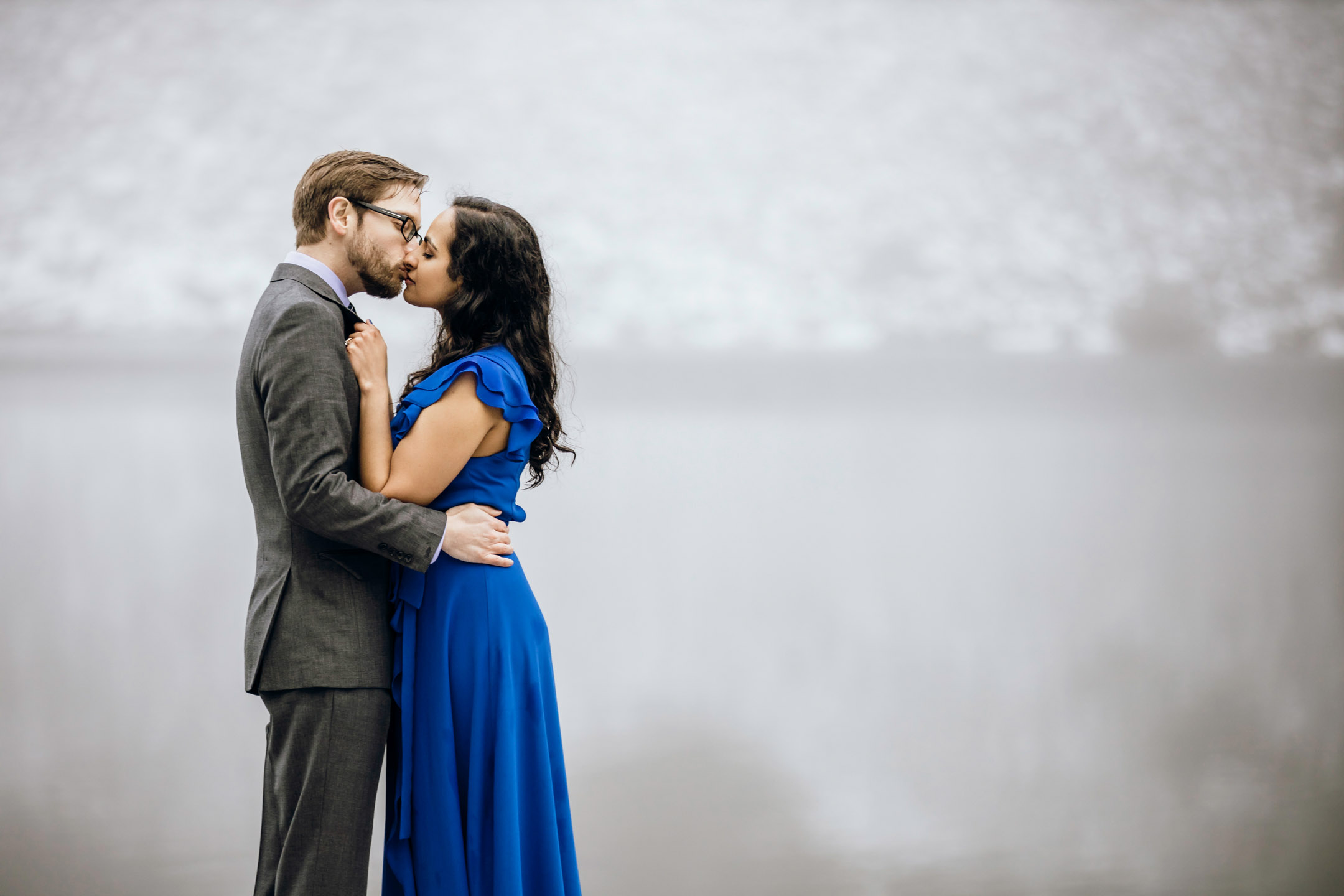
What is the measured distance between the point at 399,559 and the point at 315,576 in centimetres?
12

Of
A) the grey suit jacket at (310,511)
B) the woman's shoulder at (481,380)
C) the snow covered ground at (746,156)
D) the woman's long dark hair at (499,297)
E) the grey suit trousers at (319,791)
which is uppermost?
the snow covered ground at (746,156)

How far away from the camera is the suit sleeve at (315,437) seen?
4.05 feet

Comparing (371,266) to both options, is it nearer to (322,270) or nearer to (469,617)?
(322,270)

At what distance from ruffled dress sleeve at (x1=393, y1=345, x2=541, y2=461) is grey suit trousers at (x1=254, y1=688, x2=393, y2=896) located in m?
0.39

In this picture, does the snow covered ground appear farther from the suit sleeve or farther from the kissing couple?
the suit sleeve

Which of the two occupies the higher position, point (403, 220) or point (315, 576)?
point (403, 220)

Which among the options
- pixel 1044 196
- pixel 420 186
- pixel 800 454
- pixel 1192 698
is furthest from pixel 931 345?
pixel 420 186

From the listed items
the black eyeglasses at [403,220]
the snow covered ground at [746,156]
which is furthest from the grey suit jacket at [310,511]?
the snow covered ground at [746,156]

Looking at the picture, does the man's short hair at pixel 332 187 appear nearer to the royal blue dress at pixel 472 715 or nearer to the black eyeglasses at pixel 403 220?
the black eyeglasses at pixel 403 220

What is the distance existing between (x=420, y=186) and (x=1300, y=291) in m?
12.0

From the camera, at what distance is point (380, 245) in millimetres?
1406

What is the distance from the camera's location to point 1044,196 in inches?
468

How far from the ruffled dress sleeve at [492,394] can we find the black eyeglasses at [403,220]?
20cm

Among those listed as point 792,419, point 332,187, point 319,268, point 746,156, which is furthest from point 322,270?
point 746,156
